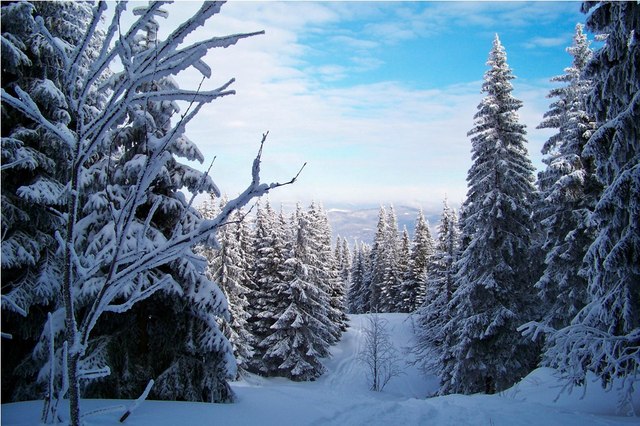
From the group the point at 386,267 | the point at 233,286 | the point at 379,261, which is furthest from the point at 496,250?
the point at 379,261

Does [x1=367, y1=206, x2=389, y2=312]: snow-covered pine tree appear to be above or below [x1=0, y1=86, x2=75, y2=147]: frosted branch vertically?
above

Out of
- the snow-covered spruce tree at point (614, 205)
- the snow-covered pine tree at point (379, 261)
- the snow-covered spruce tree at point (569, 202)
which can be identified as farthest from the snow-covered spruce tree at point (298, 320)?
the snow-covered pine tree at point (379, 261)

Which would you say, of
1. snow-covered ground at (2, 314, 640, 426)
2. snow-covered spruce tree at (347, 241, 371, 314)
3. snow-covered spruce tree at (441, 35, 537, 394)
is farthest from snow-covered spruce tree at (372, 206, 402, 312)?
snow-covered ground at (2, 314, 640, 426)

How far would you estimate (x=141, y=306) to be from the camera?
8.75 meters

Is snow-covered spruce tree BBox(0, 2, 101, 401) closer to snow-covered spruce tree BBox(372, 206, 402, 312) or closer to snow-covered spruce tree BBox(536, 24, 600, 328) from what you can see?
snow-covered spruce tree BBox(536, 24, 600, 328)

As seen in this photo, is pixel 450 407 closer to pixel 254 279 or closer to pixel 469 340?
pixel 469 340

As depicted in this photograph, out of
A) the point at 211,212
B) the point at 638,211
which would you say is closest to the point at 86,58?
the point at 638,211

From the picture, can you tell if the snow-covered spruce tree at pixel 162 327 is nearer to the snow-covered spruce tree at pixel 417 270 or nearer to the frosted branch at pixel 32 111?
the frosted branch at pixel 32 111

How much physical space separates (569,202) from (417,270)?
31753 millimetres

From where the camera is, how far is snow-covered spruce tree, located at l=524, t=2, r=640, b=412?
6.98 metres

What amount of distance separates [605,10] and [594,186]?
11.8 m

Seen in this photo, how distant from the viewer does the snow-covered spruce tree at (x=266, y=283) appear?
101ft

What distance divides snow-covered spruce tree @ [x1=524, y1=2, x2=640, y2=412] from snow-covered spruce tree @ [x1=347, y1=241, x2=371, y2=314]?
52.9m

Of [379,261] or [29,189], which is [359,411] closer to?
[29,189]
